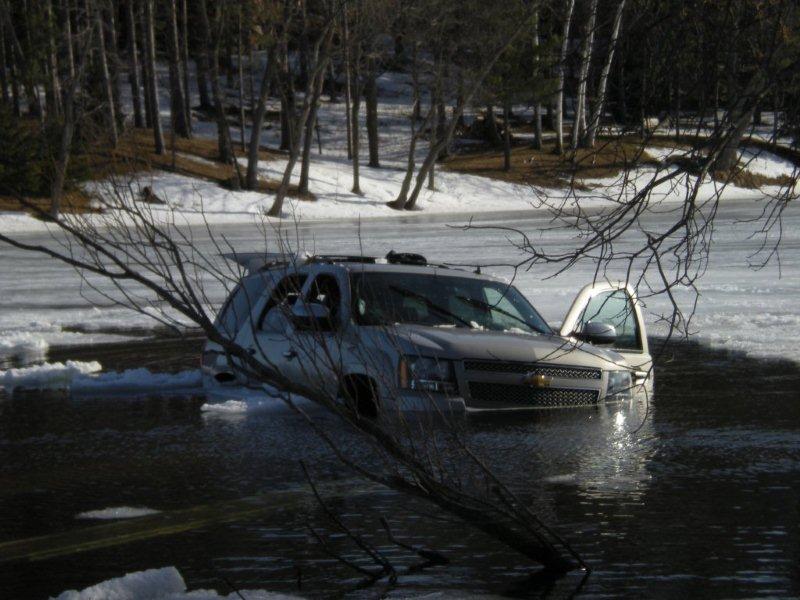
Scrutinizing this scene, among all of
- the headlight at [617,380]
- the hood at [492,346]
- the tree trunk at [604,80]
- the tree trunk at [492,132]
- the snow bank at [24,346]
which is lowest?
the tree trunk at [492,132]

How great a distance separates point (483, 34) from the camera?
54094mm

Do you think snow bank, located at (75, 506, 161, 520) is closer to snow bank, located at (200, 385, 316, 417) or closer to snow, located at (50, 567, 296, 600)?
snow, located at (50, 567, 296, 600)

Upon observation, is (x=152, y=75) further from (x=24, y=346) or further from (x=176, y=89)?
(x=24, y=346)

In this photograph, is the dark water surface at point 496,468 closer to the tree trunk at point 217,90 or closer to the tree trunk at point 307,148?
the tree trunk at point 307,148

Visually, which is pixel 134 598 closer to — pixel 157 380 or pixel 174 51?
pixel 157 380

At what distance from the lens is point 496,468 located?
9.19 m

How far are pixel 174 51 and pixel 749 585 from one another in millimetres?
58808

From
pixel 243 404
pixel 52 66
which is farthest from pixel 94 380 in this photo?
pixel 52 66

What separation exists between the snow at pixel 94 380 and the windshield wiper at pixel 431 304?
320 cm

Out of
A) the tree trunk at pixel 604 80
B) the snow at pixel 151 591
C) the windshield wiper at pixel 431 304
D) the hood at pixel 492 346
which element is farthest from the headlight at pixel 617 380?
the snow at pixel 151 591

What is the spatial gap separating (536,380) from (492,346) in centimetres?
55

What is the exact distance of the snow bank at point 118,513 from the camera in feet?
26.3

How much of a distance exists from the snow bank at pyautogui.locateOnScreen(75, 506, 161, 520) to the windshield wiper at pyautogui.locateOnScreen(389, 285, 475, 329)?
13.2 feet

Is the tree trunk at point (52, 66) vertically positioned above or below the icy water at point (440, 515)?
above
